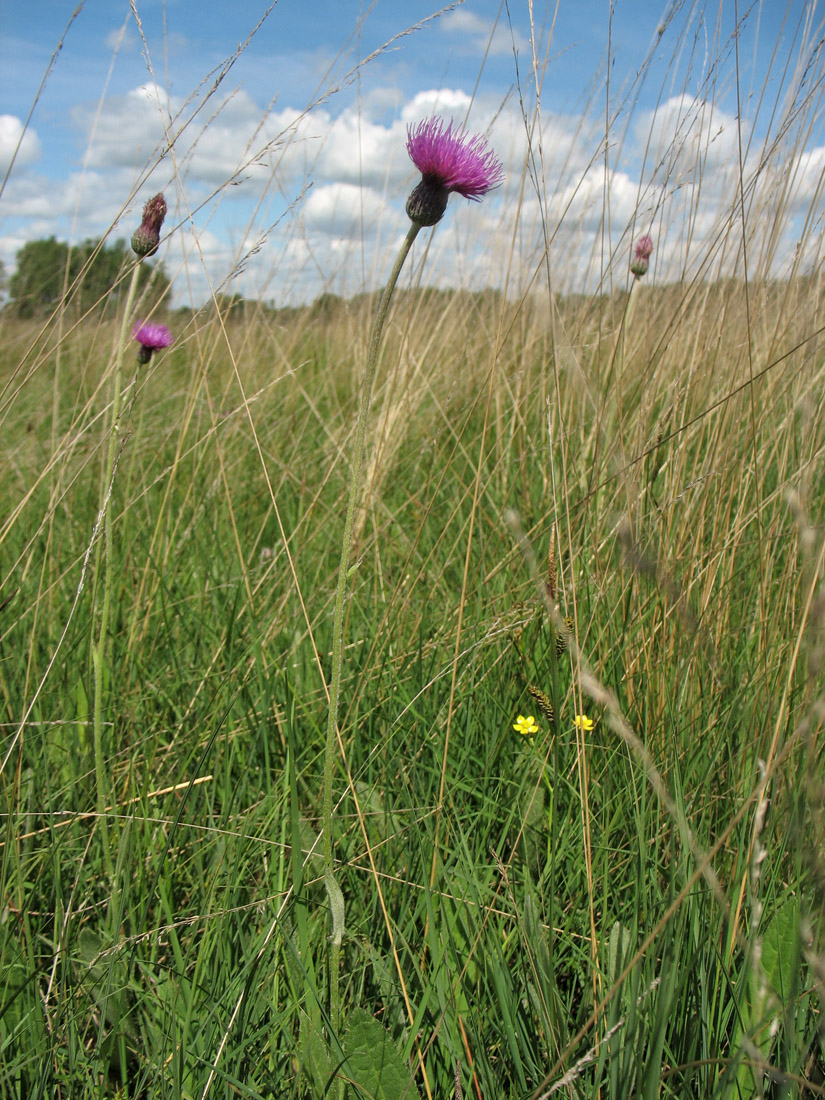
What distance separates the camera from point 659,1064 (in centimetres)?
60

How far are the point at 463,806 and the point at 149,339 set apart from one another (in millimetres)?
901

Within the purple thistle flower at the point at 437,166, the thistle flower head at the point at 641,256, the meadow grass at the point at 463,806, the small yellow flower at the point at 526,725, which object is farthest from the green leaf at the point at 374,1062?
the thistle flower head at the point at 641,256

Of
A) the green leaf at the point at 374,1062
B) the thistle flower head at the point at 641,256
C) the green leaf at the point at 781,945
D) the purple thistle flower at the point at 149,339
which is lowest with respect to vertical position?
the green leaf at the point at 374,1062

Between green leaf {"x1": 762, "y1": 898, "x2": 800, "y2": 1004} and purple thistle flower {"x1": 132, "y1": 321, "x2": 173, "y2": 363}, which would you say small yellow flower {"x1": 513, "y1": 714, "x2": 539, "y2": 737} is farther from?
purple thistle flower {"x1": 132, "y1": 321, "x2": 173, "y2": 363}

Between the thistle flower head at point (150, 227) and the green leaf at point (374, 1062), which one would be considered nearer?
the green leaf at point (374, 1062)

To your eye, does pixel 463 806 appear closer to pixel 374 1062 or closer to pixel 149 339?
pixel 374 1062

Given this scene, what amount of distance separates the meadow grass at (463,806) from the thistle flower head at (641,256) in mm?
169

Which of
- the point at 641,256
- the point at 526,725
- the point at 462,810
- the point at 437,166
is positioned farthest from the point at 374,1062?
the point at 641,256

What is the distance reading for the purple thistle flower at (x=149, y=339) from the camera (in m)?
1.23

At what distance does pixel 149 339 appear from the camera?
126cm

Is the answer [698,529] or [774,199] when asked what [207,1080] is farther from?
[774,199]

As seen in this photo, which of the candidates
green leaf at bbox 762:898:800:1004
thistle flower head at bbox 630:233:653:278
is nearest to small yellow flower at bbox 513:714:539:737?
green leaf at bbox 762:898:800:1004

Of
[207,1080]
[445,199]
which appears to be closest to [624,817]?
[207,1080]

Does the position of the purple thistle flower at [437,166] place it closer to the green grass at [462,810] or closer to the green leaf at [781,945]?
the green grass at [462,810]
